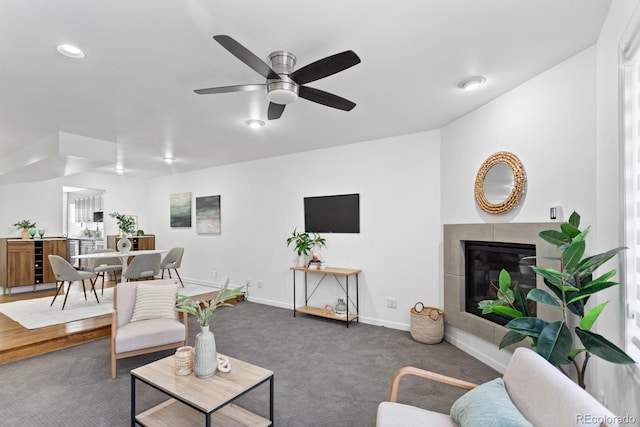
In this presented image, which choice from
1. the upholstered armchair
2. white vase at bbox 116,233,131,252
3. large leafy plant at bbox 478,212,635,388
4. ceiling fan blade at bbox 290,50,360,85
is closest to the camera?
large leafy plant at bbox 478,212,635,388

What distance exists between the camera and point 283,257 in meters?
5.47

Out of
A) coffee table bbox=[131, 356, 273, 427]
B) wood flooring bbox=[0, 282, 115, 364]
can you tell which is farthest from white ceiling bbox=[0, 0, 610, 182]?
wood flooring bbox=[0, 282, 115, 364]

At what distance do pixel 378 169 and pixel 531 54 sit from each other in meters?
2.37

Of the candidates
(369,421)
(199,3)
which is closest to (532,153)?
(369,421)

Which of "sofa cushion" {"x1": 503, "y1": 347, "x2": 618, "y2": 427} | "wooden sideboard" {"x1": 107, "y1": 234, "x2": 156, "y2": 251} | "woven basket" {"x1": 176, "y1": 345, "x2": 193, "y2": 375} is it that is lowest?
"woven basket" {"x1": 176, "y1": 345, "x2": 193, "y2": 375}

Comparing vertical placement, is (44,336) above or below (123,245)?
below

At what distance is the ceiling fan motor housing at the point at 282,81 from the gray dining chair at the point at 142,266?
13.4ft

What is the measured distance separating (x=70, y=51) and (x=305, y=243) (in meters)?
3.50

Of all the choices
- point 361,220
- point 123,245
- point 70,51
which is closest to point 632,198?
point 361,220

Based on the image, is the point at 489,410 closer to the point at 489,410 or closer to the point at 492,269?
the point at 489,410

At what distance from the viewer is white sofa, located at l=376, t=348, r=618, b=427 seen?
111cm

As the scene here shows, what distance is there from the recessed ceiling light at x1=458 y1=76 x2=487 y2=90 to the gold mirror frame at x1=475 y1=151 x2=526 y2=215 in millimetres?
663

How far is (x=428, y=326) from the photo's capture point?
147 inches

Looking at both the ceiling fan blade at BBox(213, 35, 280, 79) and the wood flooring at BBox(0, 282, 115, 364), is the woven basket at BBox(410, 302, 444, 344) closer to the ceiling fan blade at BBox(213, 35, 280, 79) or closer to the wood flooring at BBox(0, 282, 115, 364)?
the ceiling fan blade at BBox(213, 35, 280, 79)
